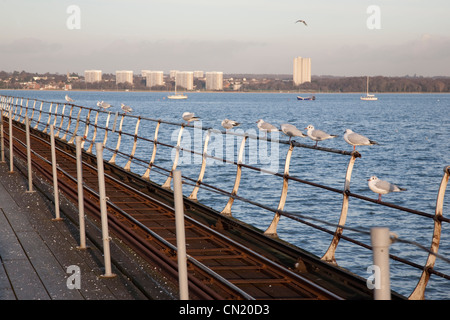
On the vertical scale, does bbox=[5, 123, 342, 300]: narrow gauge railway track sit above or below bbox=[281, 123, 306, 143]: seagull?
below

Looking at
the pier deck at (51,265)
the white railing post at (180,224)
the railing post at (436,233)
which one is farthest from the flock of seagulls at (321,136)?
the white railing post at (180,224)

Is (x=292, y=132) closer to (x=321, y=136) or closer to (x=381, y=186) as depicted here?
(x=381, y=186)

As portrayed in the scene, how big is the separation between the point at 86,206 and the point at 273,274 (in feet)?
9.96

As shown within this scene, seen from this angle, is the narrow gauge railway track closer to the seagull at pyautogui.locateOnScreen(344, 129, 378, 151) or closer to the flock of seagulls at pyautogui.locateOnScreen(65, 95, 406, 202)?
the flock of seagulls at pyautogui.locateOnScreen(65, 95, 406, 202)

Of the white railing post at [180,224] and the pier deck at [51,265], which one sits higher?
the white railing post at [180,224]

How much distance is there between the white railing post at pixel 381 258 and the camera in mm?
2908

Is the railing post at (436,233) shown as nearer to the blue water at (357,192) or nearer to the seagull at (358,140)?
the blue water at (357,192)

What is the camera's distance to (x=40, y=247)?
7238 mm

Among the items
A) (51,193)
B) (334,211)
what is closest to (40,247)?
(51,193)

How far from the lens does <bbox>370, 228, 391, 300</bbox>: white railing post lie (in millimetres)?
2908

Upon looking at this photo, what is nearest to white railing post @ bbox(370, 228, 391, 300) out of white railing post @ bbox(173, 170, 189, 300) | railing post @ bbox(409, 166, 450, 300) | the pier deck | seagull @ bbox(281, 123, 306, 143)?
white railing post @ bbox(173, 170, 189, 300)

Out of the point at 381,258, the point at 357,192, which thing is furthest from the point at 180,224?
the point at 357,192

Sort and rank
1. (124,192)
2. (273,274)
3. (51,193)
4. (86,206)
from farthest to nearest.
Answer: (124,192) → (51,193) → (86,206) → (273,274)
